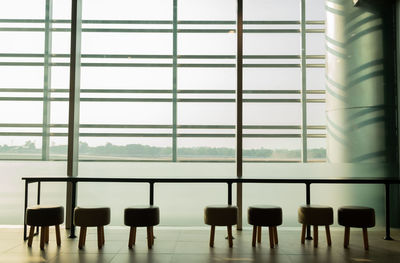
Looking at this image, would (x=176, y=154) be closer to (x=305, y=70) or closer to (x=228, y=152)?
(x=228, y=152)

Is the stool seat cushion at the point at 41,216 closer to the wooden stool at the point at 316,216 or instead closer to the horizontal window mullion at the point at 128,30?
the wooden stool at the point at 316,216

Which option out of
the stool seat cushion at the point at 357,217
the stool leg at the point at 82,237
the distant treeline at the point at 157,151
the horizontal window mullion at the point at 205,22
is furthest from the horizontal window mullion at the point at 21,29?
the stool seat cushion at the point at 357,217

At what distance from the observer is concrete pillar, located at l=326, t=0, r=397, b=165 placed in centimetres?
534

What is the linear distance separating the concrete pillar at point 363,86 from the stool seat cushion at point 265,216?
74.1 inches

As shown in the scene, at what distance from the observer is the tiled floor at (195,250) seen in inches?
146

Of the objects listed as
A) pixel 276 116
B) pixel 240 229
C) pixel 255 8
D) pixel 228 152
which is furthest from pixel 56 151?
pixel 255 8

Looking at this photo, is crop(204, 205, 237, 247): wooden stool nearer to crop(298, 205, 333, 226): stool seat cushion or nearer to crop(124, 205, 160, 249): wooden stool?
crop(124, 205, 160, 249): wooden stool

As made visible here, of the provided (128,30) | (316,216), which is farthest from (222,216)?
(128,30)

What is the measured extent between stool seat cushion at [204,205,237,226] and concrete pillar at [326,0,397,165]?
2245 millimetres

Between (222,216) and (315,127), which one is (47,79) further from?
(315,127)

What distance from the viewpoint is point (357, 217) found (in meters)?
4.18

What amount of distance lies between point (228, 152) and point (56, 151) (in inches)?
112

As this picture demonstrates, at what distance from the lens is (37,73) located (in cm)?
595

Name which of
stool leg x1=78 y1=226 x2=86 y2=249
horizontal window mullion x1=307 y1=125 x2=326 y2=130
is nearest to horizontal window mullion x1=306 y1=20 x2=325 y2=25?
horizontal window mullion x1=307 y1=125 x2=326 y2=130
